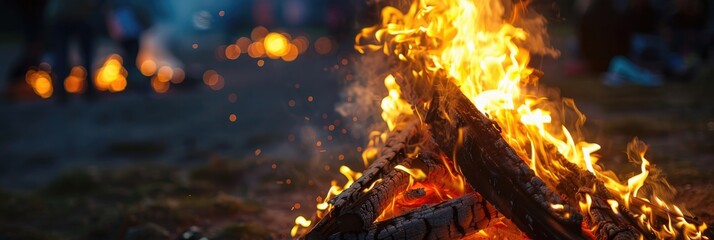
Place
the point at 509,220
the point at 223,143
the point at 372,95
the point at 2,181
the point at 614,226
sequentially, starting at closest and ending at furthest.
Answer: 1. the point at 614,226
2. the point at 509,220
3. the point at 372,95
4. the point at 2,181
5. the point at 223,143

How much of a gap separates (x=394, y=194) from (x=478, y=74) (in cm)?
93

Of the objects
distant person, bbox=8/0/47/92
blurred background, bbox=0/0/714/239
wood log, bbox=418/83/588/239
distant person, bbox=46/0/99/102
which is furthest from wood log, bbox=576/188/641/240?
distant person, bbox=8/0/47/92

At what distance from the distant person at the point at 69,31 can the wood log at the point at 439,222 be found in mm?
8918

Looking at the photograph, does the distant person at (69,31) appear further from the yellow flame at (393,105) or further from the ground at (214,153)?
the yellow flame at (393,105)

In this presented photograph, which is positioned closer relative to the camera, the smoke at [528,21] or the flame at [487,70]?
the flame at [487,70]

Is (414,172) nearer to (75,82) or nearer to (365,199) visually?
(365,199)

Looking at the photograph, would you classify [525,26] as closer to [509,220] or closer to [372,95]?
[372,95]

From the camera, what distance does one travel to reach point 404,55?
4.21 metres

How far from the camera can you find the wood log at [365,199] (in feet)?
11.4

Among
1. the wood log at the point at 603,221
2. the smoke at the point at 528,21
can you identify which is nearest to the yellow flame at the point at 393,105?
the smoke at the point at 528,21

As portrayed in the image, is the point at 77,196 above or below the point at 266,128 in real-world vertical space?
below

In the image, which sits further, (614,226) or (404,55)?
(404,55)

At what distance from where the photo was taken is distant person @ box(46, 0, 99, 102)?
11.3 m

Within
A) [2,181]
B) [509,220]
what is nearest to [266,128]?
[2,181]
